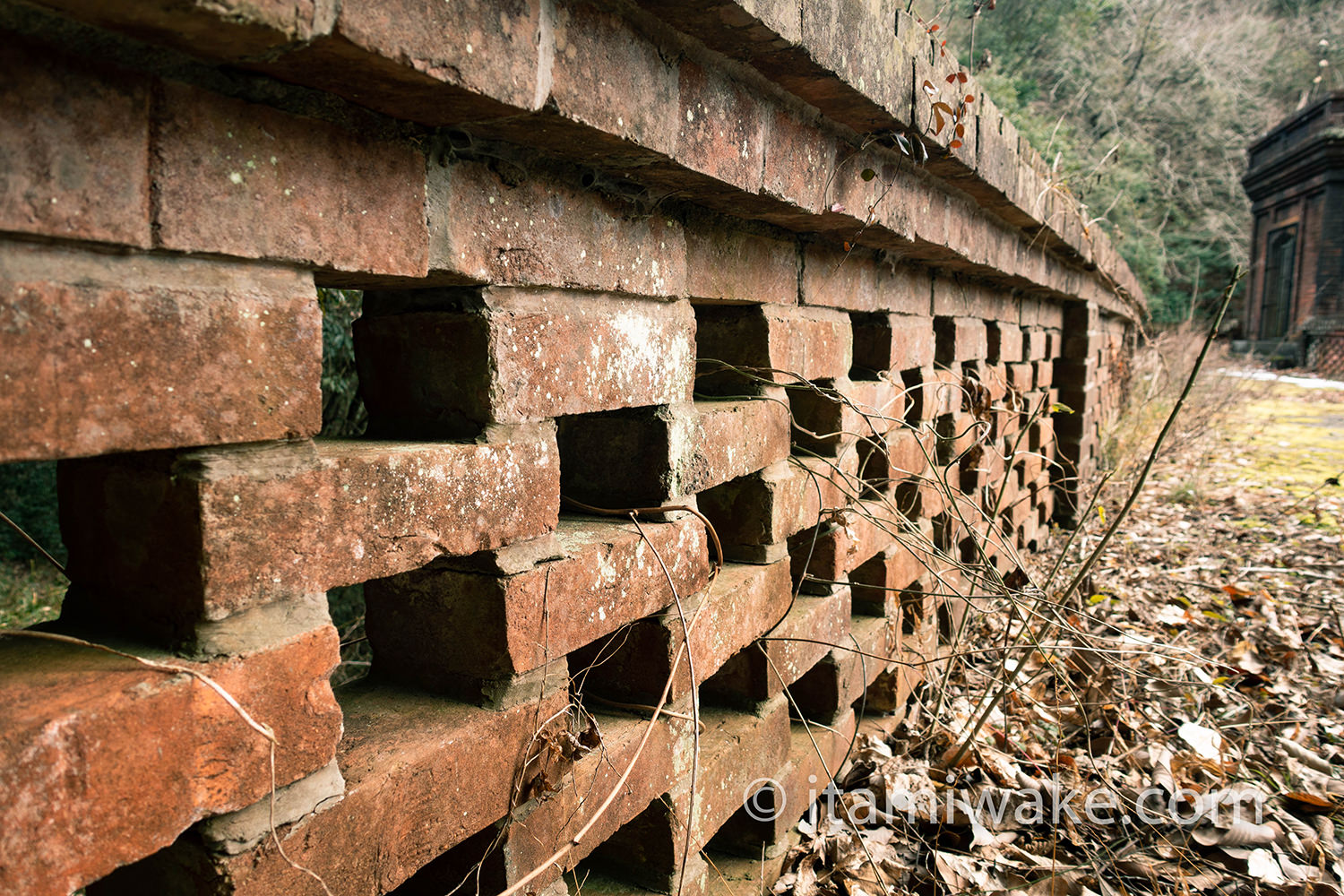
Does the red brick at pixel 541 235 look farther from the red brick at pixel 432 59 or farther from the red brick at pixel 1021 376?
the red brick at pixel 1021 376

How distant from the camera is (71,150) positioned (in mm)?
723

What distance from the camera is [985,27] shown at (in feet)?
52.3

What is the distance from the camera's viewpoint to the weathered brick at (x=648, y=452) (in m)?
1.55

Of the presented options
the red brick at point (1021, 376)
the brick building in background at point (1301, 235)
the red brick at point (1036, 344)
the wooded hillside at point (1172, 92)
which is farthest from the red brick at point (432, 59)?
the brick building in background at point (1301, 235)

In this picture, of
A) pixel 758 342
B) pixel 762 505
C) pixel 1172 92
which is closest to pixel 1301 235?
pixel 1172 92

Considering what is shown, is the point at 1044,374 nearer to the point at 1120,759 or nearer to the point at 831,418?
the point at 1120,759

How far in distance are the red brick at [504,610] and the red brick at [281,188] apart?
0.45 meters

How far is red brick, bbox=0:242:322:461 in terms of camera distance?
0.72m

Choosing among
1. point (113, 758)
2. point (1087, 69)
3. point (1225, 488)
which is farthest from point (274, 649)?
point (1087, 69)

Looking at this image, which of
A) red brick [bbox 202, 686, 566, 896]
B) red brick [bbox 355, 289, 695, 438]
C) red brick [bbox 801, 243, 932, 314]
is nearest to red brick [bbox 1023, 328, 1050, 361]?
red brick [bbox 801, 243, 932, 314]

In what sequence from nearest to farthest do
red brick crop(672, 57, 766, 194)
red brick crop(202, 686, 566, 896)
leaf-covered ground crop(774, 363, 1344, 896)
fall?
red brick crop(202, 686, 566, 896), red brick crop(672, 57, 766, 194), leaf-covered ground crop(774, 363, 1344, 896)

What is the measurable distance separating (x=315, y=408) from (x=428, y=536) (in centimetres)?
22

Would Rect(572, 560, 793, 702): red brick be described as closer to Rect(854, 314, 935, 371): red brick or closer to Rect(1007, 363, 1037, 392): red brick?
Rect(854, 314, 935, 371): red brick

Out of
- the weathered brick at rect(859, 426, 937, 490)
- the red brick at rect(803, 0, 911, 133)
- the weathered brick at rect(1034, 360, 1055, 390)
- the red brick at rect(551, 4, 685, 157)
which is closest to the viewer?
the red brick at rect(551, 4, 685, 157)
